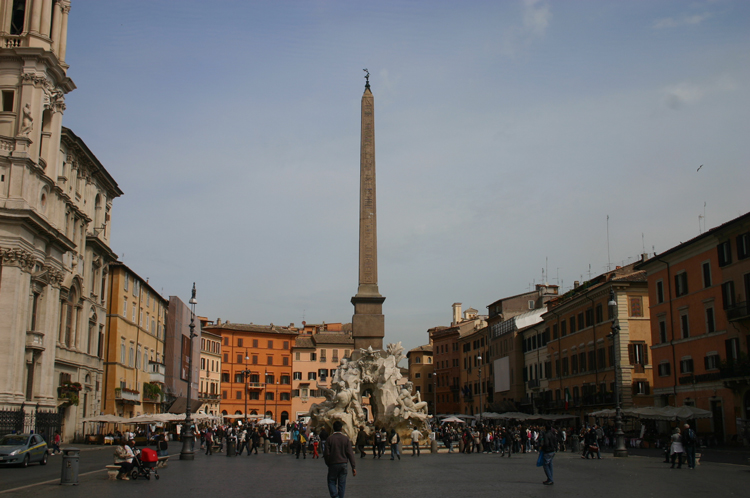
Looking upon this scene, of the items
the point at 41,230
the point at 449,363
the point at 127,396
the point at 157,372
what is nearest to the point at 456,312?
the point at 449,363

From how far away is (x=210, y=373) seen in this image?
77875 mm

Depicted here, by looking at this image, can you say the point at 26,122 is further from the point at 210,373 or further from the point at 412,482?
the point at 210,373

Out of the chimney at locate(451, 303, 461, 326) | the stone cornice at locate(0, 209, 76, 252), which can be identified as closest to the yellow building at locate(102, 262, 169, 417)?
the stone cornice at locate(0, 209, 76, 252)

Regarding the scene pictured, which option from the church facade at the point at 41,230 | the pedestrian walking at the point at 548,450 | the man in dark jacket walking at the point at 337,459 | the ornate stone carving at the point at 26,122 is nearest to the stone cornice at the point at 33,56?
the church facade at the point at 41,230

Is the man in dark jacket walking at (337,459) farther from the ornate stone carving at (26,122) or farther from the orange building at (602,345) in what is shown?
the orange building at (602,345)

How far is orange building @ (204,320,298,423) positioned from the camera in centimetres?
8156

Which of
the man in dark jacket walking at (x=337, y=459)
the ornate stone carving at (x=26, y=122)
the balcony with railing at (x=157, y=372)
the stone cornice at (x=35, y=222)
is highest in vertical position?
the ornate stone carving at (x=26, y=122)

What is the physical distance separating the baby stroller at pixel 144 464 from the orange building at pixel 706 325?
72.5 feet

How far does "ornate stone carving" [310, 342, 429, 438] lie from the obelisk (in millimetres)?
818

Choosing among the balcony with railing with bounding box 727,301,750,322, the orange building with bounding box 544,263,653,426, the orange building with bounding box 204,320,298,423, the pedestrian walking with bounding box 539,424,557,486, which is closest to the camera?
the pedestrian walking with bounding box 539,424,557,486

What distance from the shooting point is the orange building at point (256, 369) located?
268 ft

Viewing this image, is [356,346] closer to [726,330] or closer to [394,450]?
[394,450]

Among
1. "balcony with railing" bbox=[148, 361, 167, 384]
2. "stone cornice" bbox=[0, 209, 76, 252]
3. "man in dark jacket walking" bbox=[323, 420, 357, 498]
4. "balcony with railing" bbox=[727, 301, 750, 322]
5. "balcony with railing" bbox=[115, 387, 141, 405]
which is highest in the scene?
"stone cornice" bbox=[0, 209, 76, 252]

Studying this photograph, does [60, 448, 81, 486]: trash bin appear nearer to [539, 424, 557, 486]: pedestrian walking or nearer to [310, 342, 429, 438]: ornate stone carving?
[539, 424, 557, 486]: pedestrian walking
